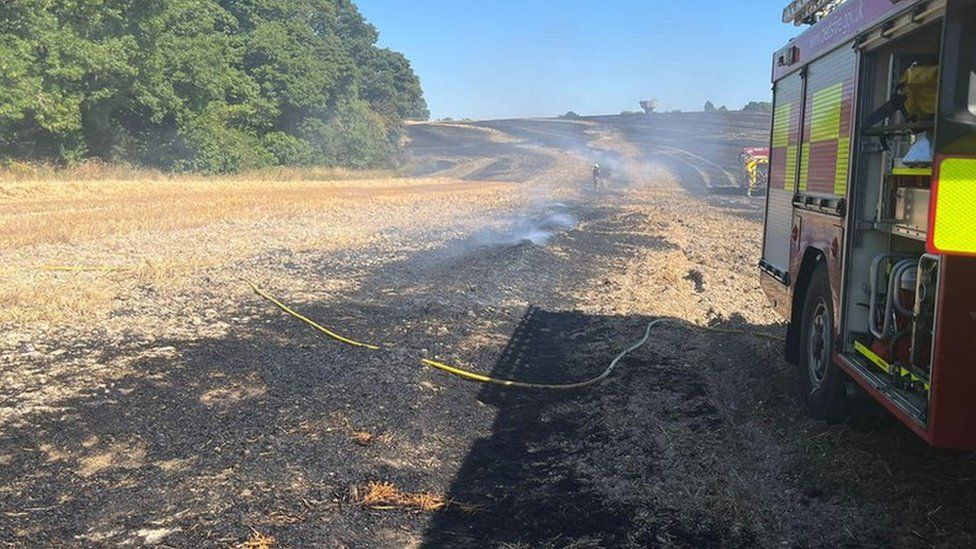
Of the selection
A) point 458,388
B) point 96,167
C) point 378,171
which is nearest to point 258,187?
point 96,167

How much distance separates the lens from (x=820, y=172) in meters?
5.70

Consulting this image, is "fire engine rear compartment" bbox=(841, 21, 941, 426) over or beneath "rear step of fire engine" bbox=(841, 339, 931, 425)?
over

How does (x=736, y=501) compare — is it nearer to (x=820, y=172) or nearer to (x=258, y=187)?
(x=820, y=172)

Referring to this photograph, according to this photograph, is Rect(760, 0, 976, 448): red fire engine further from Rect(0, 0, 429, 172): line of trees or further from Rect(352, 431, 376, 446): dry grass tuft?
Rect(0, 0, 429, 172): line of trees

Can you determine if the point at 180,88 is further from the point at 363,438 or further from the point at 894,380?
the point at 894,380


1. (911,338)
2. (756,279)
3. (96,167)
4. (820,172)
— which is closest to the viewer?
(911,338)

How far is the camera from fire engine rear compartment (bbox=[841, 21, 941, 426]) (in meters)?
3.85

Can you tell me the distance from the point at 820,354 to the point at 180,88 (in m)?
33.6

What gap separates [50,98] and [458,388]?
1024 inches

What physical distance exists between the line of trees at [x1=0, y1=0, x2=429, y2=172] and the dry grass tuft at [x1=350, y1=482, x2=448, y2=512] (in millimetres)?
25446

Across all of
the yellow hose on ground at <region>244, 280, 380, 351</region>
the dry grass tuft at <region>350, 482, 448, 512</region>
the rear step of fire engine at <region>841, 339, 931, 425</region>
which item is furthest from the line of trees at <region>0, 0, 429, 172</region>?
the rear step of fire engine at <region>841, 339, 931, 425</region>

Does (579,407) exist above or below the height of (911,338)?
below

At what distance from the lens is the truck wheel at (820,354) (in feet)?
17.3

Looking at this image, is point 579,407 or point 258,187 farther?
point 258,187
